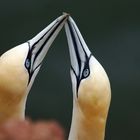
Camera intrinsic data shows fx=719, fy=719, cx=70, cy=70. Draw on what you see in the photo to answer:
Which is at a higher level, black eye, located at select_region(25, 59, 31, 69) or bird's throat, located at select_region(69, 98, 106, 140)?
black eye, located at select_region(25, 59, 31, 69)

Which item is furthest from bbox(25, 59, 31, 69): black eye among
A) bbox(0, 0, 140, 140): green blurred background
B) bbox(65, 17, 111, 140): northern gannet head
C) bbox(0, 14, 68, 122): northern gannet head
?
bbox(0, 0, 140, 140): green blurred background

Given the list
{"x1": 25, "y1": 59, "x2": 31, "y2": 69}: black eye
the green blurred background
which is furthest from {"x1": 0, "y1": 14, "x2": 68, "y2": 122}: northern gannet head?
the green blurred background

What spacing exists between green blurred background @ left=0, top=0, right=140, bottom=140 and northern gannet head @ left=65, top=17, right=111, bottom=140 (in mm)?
809

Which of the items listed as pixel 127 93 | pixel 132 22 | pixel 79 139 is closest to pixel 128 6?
pixel 132 22

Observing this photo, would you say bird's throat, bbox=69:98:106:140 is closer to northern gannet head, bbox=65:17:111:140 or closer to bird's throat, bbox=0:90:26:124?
northern gannet head, bbox=65:17:111:140

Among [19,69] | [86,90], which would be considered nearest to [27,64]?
[19,69]

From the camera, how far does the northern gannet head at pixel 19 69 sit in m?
1.53

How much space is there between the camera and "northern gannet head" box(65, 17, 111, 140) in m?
1.56

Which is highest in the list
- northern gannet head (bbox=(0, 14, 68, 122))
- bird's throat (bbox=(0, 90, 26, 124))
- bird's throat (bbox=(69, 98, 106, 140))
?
northern gannet head (bbox=(0, 14, 68, 122))

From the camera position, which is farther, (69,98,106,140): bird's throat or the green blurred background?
the green blurred background

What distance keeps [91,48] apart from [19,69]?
1006 mm

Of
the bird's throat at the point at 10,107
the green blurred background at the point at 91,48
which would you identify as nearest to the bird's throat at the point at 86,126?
the bird's throat at the point at 10,107

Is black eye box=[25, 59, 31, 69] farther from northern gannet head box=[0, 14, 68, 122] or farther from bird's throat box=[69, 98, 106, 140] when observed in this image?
bird's throat box=[69, 98, 106, 140]

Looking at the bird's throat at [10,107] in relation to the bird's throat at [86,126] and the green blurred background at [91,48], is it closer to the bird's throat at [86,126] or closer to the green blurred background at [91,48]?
the bird's throat at [86,126]
